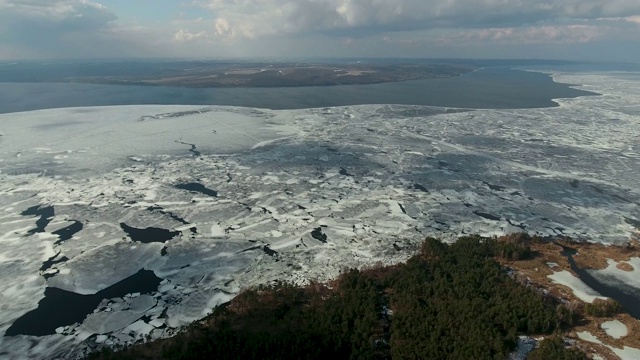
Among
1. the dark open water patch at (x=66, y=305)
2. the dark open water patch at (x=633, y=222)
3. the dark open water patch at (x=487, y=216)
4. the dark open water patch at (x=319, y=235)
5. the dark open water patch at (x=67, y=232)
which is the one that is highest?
the dark open water patch at (x=67, y=232)

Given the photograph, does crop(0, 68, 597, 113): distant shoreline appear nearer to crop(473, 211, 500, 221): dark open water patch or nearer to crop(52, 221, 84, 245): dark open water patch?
crop(473, 211, 500, 221): dark open water patch

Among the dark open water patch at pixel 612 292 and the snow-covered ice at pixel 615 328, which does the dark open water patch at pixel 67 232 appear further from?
the dark open water patch at pixel 612 292

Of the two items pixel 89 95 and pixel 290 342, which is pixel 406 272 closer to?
pixel 290 342

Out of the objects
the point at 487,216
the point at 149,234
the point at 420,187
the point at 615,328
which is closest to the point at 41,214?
the point at 149,234

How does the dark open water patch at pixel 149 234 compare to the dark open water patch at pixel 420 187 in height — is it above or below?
below

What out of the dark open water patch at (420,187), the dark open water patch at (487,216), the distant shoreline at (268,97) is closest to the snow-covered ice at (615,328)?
the dark open water patch at (487,216)

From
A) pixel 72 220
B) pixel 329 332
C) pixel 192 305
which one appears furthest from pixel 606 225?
pixel 72 220
